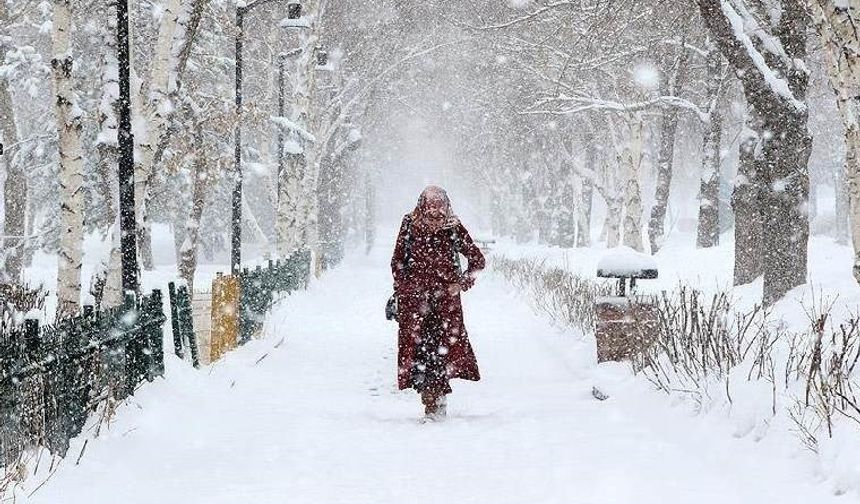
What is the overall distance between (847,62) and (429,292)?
3.51 metres

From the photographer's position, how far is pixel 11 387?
4391mm

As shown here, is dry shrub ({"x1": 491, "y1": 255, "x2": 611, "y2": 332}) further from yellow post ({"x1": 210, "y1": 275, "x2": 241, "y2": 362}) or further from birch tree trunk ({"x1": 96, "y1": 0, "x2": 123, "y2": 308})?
birch tree trunk ({"x1": 96, "y1": 0, "x2": 123, "y2": 308})

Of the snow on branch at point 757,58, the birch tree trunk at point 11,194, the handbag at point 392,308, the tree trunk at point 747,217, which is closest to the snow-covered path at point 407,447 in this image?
the handbag at point 392,308

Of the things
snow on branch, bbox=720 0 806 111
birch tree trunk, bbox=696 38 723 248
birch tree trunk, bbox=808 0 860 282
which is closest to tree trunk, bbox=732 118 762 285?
snow on branch, bbox=720 0 806 111

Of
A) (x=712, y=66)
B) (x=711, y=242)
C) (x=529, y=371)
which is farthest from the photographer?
(x=711, y=242)

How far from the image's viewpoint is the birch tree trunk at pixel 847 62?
18.0 feet

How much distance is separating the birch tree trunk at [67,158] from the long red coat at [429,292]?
4.38 metres

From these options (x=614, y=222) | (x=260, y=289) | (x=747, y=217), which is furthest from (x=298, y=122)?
(x=747, y=217)

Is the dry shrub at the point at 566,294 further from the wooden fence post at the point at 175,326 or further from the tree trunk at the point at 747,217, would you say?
the wooden fence post at the point at 175,326

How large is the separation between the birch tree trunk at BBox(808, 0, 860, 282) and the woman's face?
9.88 feet

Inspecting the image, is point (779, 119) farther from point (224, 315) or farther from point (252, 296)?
point (252, 296)

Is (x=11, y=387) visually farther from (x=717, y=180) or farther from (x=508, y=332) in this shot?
(x=717, y=180)

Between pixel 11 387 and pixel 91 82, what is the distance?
19752 mm

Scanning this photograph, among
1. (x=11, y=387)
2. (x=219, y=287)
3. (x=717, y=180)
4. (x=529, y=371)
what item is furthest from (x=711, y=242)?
(x=11, y=387)
